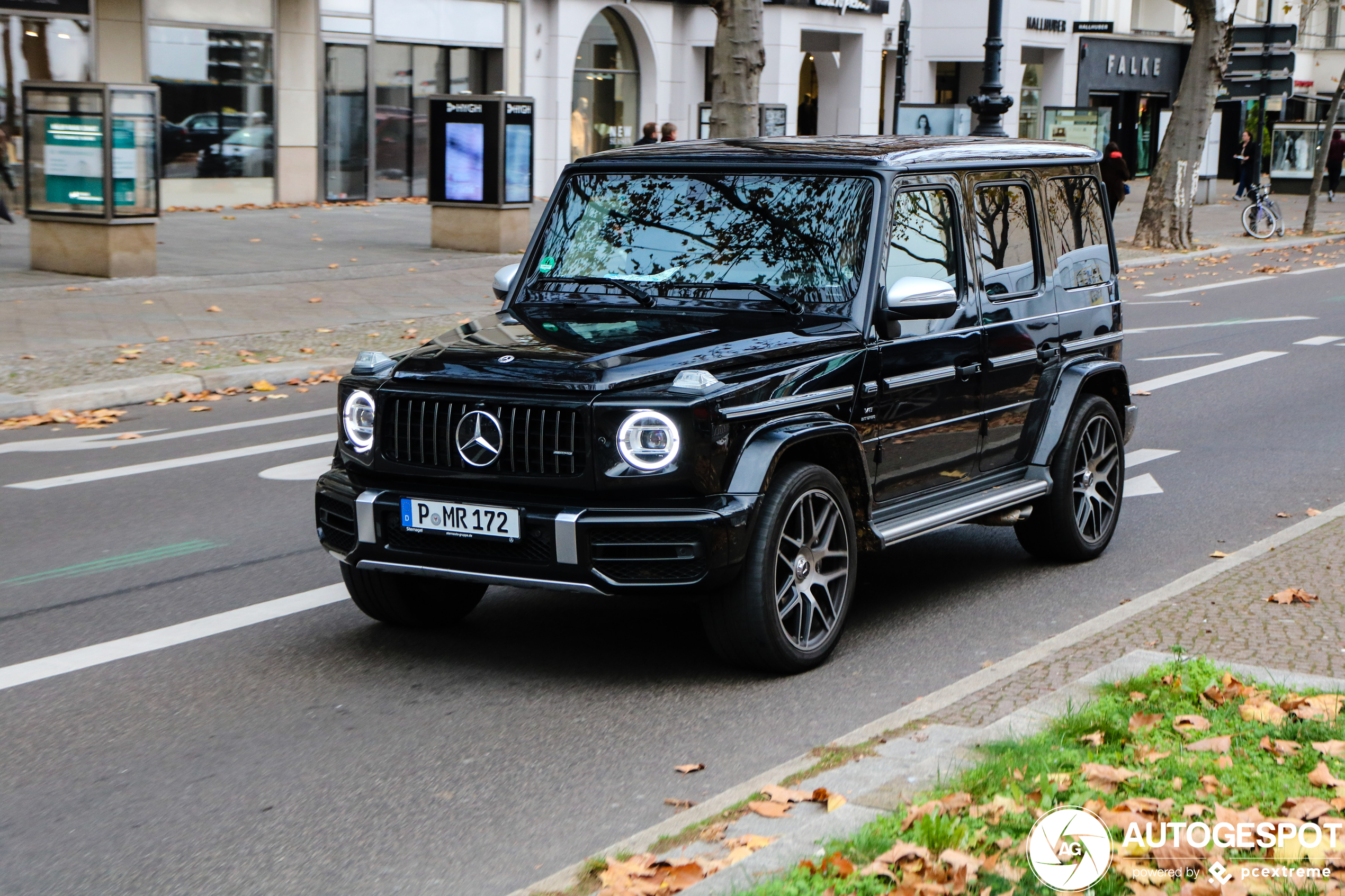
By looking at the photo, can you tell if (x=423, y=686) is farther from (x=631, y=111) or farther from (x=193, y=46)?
(x=631, y=111)

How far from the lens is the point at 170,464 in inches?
382

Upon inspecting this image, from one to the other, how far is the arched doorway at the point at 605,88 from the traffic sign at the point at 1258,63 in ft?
64.2

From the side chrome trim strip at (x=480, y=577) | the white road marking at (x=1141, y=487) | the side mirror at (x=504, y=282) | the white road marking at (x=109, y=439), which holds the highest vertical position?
the side mirror at (x=504, y=282)

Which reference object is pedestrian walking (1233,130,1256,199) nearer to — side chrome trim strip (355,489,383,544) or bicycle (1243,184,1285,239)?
bicycle (1243,184,1285,239)

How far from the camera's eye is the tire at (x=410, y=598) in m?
6.08

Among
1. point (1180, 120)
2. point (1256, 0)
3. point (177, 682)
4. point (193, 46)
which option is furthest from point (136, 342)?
point (1256, 0)

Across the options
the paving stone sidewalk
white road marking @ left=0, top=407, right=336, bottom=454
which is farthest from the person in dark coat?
the paving stone sidewalk

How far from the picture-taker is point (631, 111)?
1438 inches

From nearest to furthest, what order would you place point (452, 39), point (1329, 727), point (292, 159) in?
point (1329, 727)
point (292, 159)
point (452, 39)

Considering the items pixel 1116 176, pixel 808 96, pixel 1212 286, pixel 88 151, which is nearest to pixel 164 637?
pixel 88 151

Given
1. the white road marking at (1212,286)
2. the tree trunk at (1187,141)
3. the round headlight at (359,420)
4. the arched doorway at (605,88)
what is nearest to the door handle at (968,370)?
the round headlight at (359,420)

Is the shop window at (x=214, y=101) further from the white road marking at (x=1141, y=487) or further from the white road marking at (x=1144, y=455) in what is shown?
the white road marking at (x=1141, y=487)

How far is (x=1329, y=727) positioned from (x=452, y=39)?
29.1 metres

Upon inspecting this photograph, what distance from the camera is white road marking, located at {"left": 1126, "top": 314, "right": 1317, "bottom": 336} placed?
17.5 m
